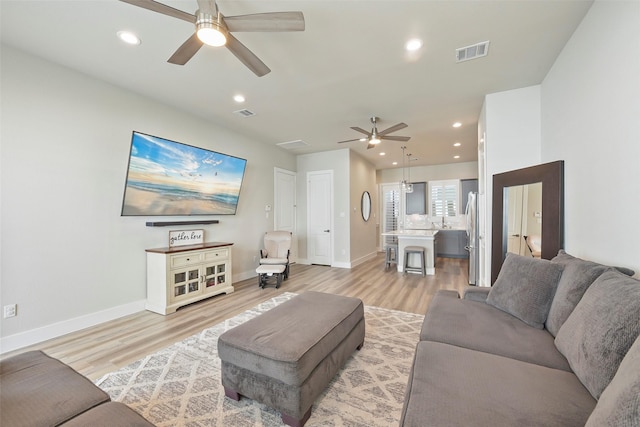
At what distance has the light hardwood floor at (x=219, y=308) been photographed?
2342 mm

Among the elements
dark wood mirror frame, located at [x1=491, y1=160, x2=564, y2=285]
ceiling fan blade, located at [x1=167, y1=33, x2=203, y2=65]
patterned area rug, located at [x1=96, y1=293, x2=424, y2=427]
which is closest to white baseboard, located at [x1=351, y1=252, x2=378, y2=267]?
dark wood mirror frame, located at [x1=491, y1=160, x2=564, y2=285]

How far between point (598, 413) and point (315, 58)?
301cm

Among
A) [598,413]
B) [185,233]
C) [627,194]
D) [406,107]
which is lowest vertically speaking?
[598,413]

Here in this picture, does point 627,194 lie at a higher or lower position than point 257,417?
higher

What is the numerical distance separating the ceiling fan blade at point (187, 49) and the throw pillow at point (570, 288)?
9.67 ft

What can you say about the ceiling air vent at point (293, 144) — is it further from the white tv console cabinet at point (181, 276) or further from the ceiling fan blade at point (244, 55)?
the ceiling fan blade at point (244, 55)

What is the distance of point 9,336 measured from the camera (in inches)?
94.3

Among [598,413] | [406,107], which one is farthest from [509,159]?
[598,413]

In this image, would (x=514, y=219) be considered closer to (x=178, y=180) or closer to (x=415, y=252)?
(x=415, y=252)

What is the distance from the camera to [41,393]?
1060mm

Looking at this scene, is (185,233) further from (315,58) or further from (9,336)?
(315,58)

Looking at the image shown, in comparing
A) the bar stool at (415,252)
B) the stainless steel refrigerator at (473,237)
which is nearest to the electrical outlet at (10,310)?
the bar stool at (415,252)

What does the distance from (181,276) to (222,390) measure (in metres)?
2.05

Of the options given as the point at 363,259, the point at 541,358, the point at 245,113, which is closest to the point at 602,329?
the point at 541,358
